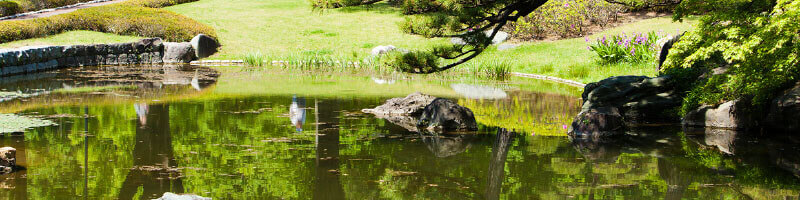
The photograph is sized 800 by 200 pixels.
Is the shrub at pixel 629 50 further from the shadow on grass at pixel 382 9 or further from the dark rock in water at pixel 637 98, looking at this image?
the shadow on grass at pixel 382 9

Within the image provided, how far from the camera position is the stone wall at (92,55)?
16.7 m

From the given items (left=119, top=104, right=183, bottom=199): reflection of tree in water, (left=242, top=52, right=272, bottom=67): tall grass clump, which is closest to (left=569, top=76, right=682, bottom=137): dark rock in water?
(left=119, top=104, right=183, bottom=199): reflection of tree in water

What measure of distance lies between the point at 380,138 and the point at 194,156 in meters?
2.32

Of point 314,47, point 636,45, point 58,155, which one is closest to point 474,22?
point 58,155

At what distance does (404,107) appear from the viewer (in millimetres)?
11078

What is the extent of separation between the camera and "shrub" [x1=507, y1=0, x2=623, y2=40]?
21.4 meters

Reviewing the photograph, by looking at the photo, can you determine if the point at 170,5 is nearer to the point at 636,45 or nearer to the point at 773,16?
the point at 636,45

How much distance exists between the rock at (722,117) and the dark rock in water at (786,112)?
0.94ft

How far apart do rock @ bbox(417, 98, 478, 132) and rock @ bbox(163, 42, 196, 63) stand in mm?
12990

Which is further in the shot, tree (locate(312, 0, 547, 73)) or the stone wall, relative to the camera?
the stone wall

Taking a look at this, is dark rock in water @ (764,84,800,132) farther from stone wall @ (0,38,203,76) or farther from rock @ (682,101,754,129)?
stone wall @ (0,38,203,76)

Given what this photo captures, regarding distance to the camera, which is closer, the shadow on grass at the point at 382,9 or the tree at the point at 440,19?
the tree at the point at 440,19

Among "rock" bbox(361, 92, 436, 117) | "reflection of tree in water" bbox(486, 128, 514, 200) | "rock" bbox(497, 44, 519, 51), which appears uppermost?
"rock" bbox(497, 44, 519, 51)

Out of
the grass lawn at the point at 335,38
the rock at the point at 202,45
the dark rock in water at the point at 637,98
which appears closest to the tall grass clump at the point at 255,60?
the grass lawn at the point at 335,38
